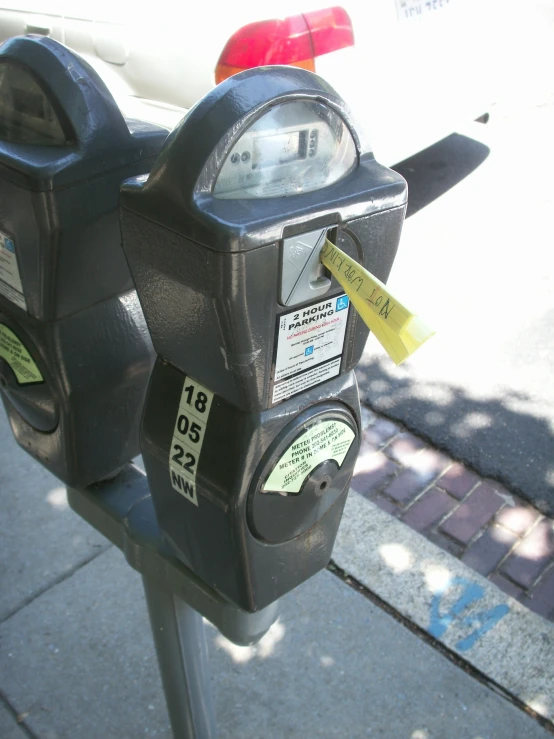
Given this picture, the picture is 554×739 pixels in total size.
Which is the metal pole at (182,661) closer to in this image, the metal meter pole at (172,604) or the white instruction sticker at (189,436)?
the metal meter pole at (172,604)

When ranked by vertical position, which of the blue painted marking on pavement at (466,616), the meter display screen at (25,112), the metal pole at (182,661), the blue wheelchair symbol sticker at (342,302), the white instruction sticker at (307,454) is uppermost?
the meter display screen at (25,112)

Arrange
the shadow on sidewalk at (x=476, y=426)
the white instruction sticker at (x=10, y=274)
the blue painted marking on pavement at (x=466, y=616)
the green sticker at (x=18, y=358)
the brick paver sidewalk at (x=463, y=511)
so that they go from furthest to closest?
the shadow on sidewalk at (x=476, y=426) < the brick paver sidewalk at (x=463, y=511) < the blue painted marking on pavement at (x=466, y=616) < the green sticker at (x=18, y=358) < the white instruction sticker at (x=10, y=274)

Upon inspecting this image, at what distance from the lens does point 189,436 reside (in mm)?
1192

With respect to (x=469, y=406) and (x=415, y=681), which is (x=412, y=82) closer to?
(x=469, y=406)

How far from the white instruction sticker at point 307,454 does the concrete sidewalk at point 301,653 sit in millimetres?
1207

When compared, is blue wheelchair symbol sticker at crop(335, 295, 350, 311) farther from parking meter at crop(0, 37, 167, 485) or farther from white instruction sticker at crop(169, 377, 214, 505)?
parking meter at crop(0, 37, 167, 485)

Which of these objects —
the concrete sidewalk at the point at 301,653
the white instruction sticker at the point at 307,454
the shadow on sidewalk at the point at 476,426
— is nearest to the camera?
the white instruction sticker at the point at 307,454

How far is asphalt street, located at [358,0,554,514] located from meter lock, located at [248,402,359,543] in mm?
1776

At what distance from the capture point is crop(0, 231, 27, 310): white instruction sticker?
1.29m

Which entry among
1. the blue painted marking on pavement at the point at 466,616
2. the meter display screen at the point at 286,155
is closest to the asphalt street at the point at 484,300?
the blue painted marking on pavement at the point at 466,616

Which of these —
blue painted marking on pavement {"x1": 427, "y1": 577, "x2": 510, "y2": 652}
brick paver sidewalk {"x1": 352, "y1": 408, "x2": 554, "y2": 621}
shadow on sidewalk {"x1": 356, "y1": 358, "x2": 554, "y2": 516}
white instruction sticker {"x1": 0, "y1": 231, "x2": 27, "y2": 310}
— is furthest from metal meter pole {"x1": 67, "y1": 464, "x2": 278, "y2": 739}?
shadow on sidewalk {"x1": 356, "y1": 358, "x2": 554, "y2": 516}

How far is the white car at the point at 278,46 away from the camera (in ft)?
11.1

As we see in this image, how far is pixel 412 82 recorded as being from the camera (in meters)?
4.13

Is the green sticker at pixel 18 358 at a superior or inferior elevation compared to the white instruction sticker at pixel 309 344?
inferior
